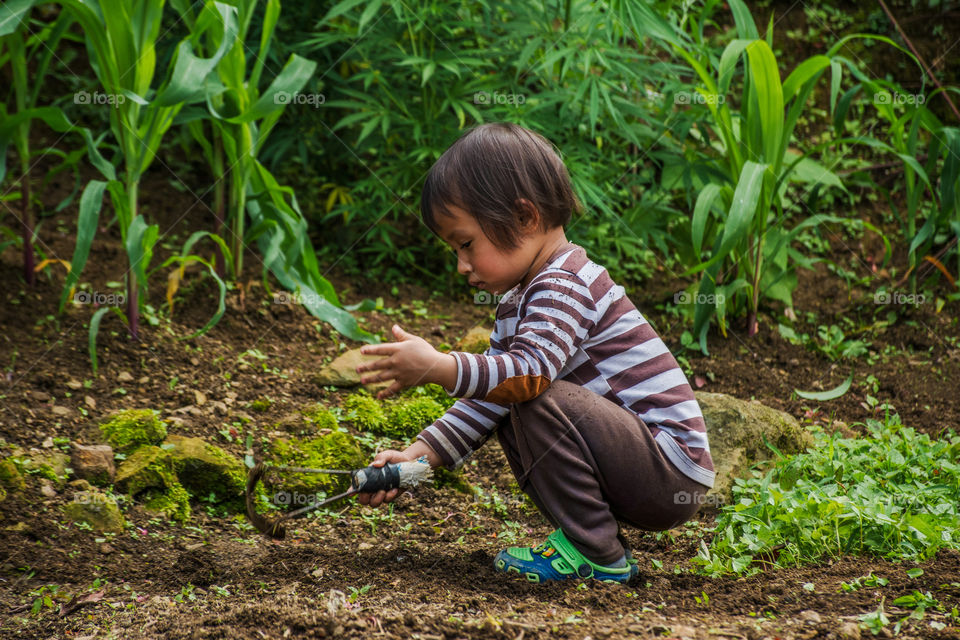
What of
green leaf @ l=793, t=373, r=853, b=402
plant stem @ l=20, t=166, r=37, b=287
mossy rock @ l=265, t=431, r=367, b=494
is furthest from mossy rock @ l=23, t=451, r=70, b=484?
green leaf @ l=793, t=373, r=853, b=402

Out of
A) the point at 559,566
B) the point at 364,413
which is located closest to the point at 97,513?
the point at 364,413

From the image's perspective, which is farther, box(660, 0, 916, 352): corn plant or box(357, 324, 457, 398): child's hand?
box(660, 0, 916, 352): corn plant

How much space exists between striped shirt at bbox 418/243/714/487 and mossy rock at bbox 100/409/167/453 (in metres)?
1.07

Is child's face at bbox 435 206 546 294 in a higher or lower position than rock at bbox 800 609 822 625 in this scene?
higher

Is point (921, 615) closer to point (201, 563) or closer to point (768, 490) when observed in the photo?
point (768, 490)

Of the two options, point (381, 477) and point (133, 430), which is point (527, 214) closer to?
point (381, 477)

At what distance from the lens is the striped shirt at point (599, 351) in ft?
6.07

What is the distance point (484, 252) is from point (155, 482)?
1125 millimetres

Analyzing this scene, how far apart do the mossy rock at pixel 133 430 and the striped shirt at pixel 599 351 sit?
1072 mm

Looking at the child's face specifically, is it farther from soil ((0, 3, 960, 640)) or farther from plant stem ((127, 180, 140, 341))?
plant stem ((127, 180, 140, 341))

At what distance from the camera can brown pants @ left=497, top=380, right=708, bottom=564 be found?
1867 mm

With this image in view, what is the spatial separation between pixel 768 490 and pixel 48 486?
187 cm

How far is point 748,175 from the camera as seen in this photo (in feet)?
10.3

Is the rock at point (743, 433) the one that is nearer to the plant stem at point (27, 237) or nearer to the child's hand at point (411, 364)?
the child's hand at point (411, 364)
